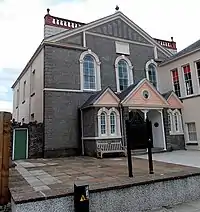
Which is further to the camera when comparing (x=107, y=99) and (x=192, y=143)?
(x=192, y=143)

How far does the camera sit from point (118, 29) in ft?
56.7

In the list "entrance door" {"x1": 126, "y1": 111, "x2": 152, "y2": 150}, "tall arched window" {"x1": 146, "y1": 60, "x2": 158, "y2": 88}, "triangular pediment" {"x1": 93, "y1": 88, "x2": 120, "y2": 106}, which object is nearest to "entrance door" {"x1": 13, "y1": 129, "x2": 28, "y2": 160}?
"triangular pediment" {"x1": 93, "y1": 88, "x2": 120, "y2": 106}

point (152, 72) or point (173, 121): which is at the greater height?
point (152, 72)

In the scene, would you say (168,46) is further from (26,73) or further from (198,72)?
(26,73)

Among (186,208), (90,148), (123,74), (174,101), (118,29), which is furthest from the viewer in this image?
(118,29)

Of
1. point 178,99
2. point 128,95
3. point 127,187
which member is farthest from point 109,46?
point 127,187

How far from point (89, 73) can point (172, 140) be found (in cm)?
779

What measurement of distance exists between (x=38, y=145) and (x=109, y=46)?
9.20m

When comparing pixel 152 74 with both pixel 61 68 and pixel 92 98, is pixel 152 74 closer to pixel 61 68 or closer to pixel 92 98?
pixel 92 98

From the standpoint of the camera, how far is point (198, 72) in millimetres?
15133

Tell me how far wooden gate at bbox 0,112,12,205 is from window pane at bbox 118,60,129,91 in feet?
39.5

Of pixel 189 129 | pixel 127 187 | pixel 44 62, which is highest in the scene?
pixel 44 62

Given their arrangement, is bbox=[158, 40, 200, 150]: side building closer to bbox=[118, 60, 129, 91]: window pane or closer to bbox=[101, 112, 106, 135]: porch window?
bbox=[118, 60, 129, 91]: window pane

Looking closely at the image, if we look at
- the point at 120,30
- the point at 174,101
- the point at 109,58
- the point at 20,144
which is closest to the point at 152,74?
the point at 174,101
